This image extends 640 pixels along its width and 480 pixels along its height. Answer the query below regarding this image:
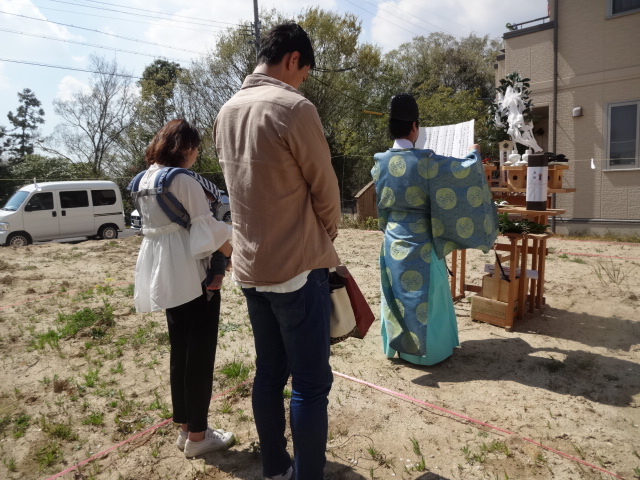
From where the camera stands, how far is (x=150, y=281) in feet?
6.98

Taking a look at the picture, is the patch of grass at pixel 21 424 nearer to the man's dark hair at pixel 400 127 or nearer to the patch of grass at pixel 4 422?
the patch of grass at pixel 4 422

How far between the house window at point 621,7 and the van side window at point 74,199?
1291 centimetres

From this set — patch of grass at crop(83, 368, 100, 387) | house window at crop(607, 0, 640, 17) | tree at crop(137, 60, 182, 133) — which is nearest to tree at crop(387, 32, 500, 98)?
tree at crop(137, 60, 182, 133)

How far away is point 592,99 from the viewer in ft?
29.4

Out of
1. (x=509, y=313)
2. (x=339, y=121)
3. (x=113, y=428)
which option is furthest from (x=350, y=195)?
(x=113, y=428)

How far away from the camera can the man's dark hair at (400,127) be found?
9.83ft

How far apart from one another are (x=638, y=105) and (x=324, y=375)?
940 centimetres

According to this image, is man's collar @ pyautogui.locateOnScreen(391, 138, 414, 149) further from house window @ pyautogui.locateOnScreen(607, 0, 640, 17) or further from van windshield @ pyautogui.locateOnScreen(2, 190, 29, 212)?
van windshield @ pyautogui.locateOnScreen(2, 190, 29, 212)

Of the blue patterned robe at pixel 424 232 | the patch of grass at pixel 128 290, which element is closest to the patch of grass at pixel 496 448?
the blue patterned robe at pixel 424 232

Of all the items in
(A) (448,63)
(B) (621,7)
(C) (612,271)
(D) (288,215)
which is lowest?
(C) (612,271)

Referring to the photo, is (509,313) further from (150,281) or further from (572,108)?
(572,108)

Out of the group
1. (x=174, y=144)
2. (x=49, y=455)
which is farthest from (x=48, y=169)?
(x=174, y=144)

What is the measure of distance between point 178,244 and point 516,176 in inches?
124

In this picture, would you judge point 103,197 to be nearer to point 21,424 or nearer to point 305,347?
point 21,424
